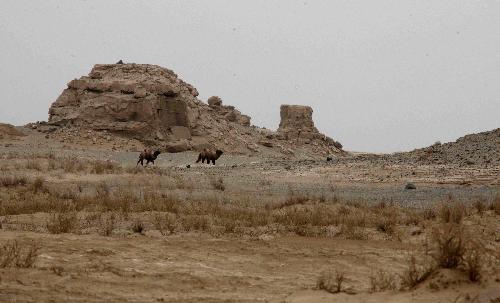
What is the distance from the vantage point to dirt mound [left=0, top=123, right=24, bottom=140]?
43281mm

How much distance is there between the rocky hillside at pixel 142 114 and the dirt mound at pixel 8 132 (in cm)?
311

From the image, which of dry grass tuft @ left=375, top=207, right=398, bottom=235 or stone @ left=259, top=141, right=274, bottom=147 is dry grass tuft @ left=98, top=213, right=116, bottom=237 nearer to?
dry grass tuft @ left=375, top=207, right=398, bottom=235

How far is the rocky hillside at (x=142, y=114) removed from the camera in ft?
155

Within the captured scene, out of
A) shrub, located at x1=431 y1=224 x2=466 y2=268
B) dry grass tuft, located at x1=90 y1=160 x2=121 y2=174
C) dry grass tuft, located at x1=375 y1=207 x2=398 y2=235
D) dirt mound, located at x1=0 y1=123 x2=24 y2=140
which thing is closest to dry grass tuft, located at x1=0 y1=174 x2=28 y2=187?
dry grass tuft, located at x1=90 y1=160 x2=121 y2=174

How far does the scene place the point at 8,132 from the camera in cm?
4422

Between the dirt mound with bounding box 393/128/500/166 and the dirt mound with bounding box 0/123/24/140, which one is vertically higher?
the dirt mound with bounding box 0/123/24/140

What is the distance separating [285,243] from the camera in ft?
26.0

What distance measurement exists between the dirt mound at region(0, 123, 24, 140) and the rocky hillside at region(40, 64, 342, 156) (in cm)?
A: 311

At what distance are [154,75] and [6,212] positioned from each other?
44.0m

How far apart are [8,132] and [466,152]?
119 feet

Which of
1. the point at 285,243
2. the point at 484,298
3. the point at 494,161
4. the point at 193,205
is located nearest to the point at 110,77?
the point at 494,161

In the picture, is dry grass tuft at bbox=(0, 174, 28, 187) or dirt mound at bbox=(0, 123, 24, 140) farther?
dirt mound at bbox=(0, 123, 24, 140)

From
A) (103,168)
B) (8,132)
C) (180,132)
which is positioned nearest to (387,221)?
(103,168)

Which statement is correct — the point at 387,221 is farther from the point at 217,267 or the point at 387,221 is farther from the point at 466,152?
the point at 466,152
